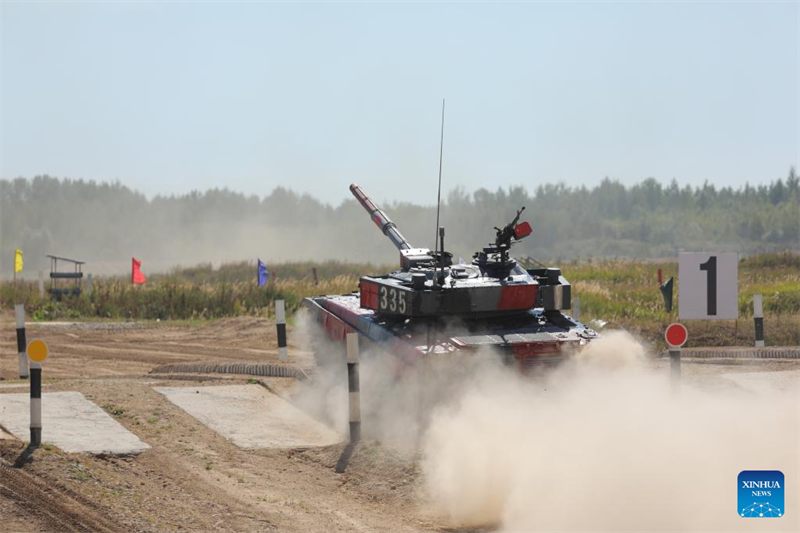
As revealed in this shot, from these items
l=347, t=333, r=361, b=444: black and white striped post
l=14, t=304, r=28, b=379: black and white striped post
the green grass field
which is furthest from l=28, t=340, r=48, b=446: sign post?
the green grass field

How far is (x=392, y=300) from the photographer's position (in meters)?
12.6

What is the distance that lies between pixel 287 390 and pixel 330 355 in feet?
2.44

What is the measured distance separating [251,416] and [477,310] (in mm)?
2737

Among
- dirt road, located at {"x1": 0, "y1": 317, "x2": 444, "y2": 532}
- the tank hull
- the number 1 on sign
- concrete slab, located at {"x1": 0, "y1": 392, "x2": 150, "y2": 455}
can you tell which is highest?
the number 1 on sign

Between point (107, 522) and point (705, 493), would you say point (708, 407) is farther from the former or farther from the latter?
point (107, 522)

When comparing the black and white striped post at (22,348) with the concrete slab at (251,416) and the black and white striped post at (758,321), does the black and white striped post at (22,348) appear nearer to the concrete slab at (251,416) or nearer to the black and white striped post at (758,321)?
the concrete slab at (251,416)

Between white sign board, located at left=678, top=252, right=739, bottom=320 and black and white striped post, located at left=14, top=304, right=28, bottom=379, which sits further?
black and white striped post, located at left=14, top=304, right=28, bottom=379

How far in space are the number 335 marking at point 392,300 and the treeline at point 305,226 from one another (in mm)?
70402

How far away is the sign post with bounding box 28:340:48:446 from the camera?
9.95 metres

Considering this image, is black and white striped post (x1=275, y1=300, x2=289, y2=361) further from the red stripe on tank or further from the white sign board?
the white sign board

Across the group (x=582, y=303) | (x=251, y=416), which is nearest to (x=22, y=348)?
(x=251, y=416)

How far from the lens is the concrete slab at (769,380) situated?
45.0 ft

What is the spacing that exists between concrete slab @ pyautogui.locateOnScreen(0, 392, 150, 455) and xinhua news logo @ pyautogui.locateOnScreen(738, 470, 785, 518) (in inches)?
203

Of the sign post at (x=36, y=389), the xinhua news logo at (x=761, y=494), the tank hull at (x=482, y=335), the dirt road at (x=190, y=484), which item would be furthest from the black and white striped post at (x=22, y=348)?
the xinhua news logo at (x=761, y=494)
